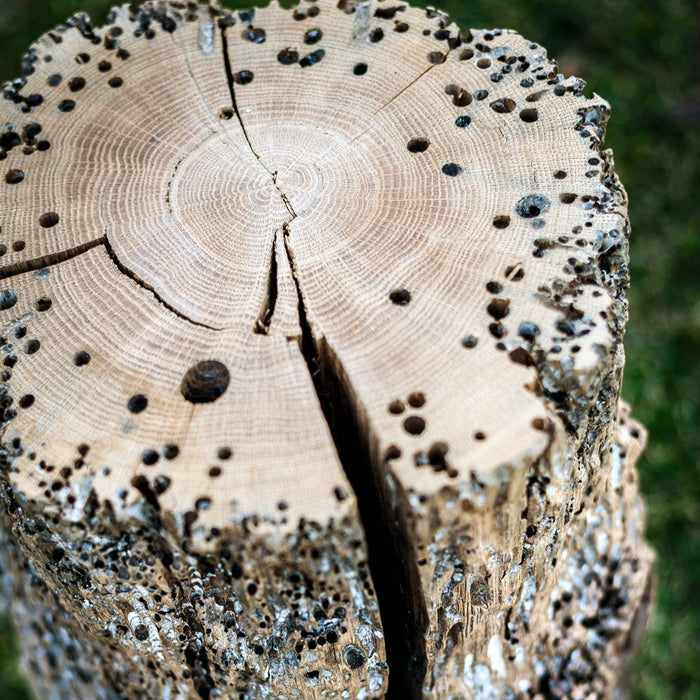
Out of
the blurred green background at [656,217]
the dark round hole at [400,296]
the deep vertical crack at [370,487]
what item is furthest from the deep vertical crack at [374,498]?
the blurred green background at [656,217]

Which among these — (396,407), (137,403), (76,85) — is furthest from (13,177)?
(396,407)

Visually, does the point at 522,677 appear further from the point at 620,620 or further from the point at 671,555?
the point at 671,555

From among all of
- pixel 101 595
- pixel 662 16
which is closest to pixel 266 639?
pixel 101 595

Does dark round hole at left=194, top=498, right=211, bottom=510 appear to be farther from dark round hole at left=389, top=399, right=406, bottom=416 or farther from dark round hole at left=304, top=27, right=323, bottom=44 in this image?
dark round hole at left=304, top=27, right=323, bottom=44

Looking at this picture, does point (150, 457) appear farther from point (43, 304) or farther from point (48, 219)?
point (48, 219)

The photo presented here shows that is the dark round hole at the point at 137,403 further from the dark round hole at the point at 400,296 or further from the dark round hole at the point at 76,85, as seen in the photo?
the dark round hole at the point at 76,85

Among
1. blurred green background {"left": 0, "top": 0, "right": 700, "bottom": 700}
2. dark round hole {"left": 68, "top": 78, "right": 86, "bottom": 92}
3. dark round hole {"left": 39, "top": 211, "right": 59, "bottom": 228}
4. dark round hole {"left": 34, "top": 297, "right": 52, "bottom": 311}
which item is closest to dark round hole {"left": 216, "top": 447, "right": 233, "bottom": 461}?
dark round hole {"left": 34, "top": 297, "right": 52, "bottom": 311}
